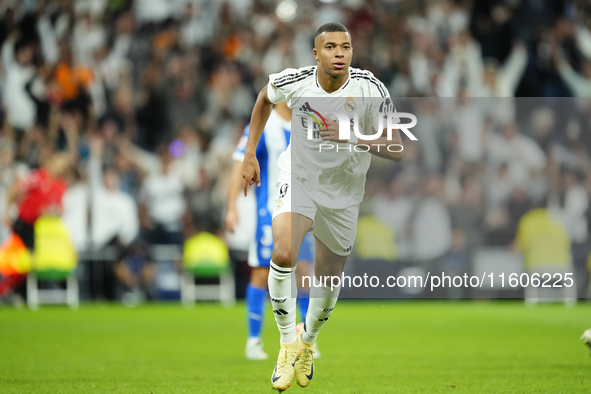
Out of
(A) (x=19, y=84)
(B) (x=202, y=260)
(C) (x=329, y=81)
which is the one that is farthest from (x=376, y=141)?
(A) (x=19, y=84)

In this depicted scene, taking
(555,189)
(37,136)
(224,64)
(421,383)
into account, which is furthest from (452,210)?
(421,383)

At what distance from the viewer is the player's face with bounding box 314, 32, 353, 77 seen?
17.6 feet

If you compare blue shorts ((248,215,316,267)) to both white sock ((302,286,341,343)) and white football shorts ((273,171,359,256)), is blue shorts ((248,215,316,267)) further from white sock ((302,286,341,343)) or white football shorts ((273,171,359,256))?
white football shorts ((273,171,359,256))

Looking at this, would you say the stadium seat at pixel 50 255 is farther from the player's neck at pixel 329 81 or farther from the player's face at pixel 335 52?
the player's face at pixel 335 52

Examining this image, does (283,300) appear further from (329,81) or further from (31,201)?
(31,201)

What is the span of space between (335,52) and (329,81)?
24cm

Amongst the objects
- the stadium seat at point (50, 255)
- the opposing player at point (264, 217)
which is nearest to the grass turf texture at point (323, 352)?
the opposing player at point (264, 217)

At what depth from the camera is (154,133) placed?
54.6 ft

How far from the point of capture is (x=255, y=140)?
18.7 ft

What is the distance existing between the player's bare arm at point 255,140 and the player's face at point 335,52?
20.7 inches

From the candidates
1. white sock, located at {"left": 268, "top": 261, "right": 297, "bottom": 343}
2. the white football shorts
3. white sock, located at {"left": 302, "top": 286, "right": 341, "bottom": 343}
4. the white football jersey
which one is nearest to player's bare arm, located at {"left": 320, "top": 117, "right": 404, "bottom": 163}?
the white football jersey

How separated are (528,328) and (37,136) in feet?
32.0

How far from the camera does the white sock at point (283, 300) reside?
5402 mm

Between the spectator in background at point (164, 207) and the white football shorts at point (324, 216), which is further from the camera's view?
the spectator in background at point (164, 207)
